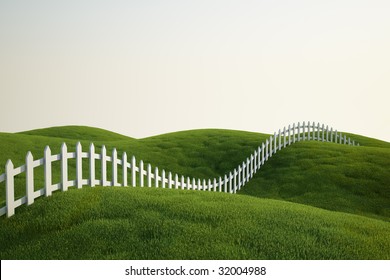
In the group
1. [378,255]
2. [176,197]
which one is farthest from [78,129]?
[378,255]

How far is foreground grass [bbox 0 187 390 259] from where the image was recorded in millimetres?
6930

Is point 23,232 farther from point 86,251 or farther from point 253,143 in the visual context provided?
point 253,143

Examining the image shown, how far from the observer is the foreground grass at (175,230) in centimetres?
693

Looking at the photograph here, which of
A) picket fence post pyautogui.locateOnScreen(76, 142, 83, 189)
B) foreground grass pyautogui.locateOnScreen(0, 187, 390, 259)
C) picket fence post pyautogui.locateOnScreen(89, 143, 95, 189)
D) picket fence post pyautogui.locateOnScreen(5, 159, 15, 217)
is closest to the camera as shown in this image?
foreground grass pyautogui.locateOnScreen(0, 187, 390, 259)

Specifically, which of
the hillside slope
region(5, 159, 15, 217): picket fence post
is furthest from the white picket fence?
the hillside slope

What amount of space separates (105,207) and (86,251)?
65.4 inches

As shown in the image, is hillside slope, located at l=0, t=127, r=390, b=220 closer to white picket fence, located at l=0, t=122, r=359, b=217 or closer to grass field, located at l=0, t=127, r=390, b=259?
white picket fence, located at l=0, t=122, r=359, b=217

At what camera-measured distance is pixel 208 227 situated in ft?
25.3

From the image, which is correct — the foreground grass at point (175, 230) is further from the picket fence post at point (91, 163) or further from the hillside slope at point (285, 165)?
the hillside slope at point (285, 165)

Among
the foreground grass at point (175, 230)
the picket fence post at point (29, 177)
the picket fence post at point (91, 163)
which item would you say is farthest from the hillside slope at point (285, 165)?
the foreground grass at point (175, 230)

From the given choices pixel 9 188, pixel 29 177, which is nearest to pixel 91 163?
pixel 29 177

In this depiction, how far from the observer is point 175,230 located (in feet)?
24.7

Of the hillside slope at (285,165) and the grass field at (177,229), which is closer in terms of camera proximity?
the grass field at (177,229)

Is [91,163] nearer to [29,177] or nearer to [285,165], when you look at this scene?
[29,177]
